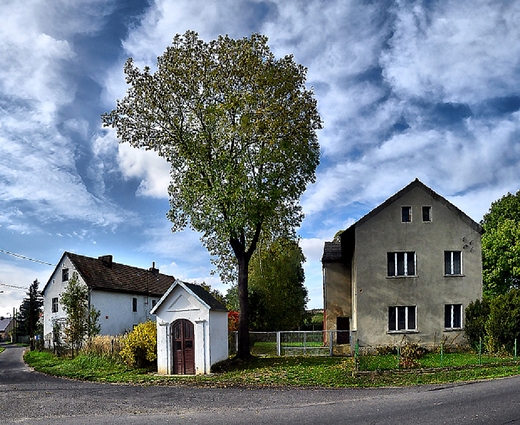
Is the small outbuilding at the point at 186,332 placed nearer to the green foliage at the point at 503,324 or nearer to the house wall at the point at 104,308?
the green foliage at the point at 503,324

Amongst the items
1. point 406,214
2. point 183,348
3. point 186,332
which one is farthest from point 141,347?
point 406,214

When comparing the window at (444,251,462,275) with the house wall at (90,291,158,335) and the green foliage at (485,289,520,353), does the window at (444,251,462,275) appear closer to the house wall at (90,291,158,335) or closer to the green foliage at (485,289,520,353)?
the green foliage at (485,289,520,353)

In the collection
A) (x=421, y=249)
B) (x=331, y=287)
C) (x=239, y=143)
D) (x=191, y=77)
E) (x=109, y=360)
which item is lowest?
(x=109, y=360)

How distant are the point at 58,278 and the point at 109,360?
1948 centimetres

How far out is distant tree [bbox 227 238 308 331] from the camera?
49.2m

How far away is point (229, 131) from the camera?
2652cm

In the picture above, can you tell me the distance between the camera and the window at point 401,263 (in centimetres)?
3033

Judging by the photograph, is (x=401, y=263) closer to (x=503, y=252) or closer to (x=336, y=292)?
(x=336, y=292)

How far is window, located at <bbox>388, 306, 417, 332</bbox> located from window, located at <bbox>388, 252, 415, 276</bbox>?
75.6 inches

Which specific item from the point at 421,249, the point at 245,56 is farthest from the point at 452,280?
the point at 245,56

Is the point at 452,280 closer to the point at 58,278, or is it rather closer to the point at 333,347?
the point at 333,347

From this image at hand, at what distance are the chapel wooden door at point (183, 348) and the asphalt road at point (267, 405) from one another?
12.6 feet

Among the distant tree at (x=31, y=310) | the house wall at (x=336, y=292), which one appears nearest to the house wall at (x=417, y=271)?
the house wall at (x=336, y=292)

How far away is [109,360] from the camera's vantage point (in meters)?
27.9
